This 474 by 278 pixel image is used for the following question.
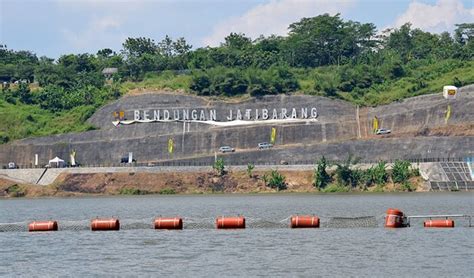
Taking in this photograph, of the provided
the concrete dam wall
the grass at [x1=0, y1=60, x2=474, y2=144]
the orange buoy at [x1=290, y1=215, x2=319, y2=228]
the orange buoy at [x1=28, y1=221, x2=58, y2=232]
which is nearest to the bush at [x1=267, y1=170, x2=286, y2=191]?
the concrete dam wall

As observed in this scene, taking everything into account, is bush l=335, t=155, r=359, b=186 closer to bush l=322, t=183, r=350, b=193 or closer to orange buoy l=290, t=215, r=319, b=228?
bush l=322, t=183, r=350, b=193

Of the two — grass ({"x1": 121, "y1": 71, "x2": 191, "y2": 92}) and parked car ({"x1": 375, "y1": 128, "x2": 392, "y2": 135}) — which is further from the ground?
grass ({"x1": 121, "y1": 71, "x2": 191, "y2": 92})

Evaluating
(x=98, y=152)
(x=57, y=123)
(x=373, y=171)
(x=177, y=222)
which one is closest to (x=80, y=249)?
Answer: (x=177, y=222)

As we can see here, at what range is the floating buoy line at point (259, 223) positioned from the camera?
267ft

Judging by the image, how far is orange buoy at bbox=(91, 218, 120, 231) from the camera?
3374 inches

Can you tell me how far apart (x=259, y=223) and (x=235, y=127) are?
289 feet

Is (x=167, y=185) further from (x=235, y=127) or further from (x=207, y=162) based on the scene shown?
(x=235, y=127)

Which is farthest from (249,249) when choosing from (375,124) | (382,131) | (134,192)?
(375,124)

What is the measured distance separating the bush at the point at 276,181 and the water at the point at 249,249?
43.4m

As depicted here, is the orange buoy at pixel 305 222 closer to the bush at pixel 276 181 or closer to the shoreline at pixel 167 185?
the shoreline at pixel 167 185

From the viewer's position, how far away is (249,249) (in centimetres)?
7006

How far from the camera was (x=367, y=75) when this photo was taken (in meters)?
191

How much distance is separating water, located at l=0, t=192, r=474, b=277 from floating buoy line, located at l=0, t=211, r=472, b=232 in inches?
16.1

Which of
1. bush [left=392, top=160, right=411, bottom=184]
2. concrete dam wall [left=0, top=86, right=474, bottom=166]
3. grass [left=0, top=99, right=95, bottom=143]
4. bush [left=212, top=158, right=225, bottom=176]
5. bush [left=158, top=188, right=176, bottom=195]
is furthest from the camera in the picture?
grass [left=0, top=99, right=95, bottom=143]
